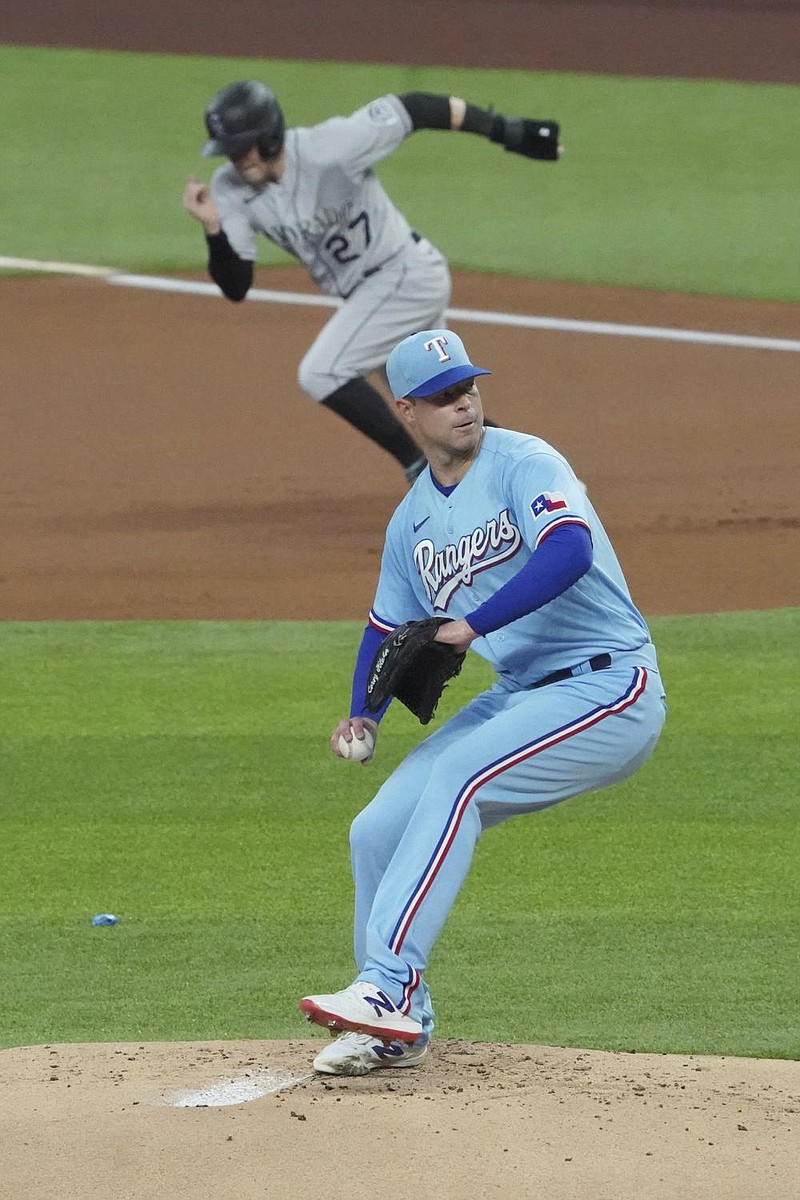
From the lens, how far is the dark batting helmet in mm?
9859

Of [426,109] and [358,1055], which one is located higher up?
[426,109]

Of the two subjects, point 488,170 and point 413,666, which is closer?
point 413,666

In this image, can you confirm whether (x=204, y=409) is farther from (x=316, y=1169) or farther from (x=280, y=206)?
(x=316, y=1169)

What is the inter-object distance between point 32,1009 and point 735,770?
2.84 metres

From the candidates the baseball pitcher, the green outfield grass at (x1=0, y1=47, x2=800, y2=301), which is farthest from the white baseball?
the green outfield grass at (x1=0, y1=47, x2=800, y2=301)

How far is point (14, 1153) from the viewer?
167 inches

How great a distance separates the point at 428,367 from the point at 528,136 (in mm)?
5939

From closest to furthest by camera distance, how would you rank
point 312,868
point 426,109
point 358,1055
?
point 358,1055 < point 312,868 < point 426,109

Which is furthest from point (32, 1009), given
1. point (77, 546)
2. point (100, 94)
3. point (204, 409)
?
point (100, 94)

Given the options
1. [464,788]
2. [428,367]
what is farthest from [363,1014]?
[428,367]

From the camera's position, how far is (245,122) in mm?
9906

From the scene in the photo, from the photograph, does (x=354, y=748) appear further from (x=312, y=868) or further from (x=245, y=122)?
(x=245, y=122)

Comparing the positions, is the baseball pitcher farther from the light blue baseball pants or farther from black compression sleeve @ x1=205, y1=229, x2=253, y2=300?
black compression sleeve @ x1=205, y1=229, x2=253, y2=300

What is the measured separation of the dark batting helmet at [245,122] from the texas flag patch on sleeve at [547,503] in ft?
18.4
